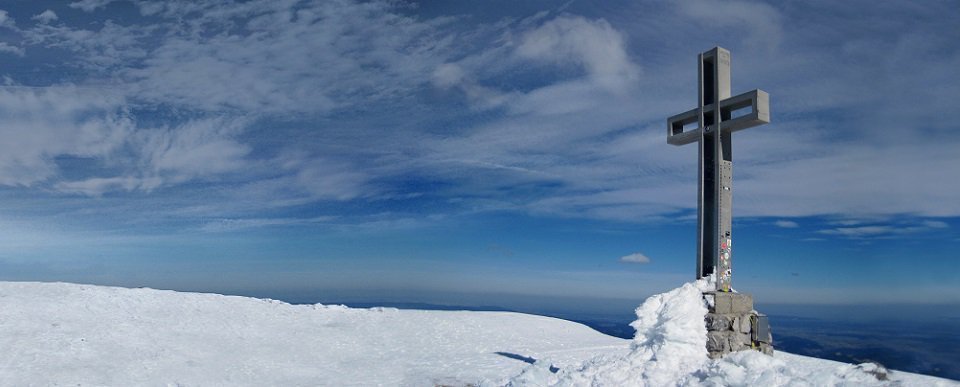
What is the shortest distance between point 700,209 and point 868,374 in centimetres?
476

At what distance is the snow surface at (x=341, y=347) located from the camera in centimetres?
965

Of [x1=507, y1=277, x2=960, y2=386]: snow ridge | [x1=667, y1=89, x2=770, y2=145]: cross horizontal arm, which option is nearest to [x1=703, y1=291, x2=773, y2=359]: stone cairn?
[x1=507, y1=277, x2=960, y2=386]: snow ridge

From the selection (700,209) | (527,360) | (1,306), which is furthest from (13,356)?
(700,209)

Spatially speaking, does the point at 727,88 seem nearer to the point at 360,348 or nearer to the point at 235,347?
the point at 360,348

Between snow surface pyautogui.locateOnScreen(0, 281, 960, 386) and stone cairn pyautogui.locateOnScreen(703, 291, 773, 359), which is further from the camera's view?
stone cairn pyautogui.locateOnScreen(703, 291, 773, 359)

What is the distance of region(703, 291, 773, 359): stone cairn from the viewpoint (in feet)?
33.7

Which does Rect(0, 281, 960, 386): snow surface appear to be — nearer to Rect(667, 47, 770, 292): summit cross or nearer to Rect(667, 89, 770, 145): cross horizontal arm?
Rect(667, 47, 770, 292): summit cross

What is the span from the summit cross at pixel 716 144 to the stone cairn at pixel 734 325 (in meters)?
0.44

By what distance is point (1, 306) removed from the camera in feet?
49.9

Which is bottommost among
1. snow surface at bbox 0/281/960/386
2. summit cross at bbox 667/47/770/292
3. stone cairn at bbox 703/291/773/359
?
snow surface at bbox 0/281/960/386

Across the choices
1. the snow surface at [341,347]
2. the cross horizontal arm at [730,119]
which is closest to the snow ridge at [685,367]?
the snow surface at [341,347]

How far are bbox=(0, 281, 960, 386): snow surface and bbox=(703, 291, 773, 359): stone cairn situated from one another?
27 cm

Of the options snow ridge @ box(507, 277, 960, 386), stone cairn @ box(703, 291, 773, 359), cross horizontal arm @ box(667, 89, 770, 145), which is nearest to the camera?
snow ridge @ box(507, 277, 960, 386)

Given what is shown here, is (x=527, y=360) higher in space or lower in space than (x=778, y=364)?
lower
